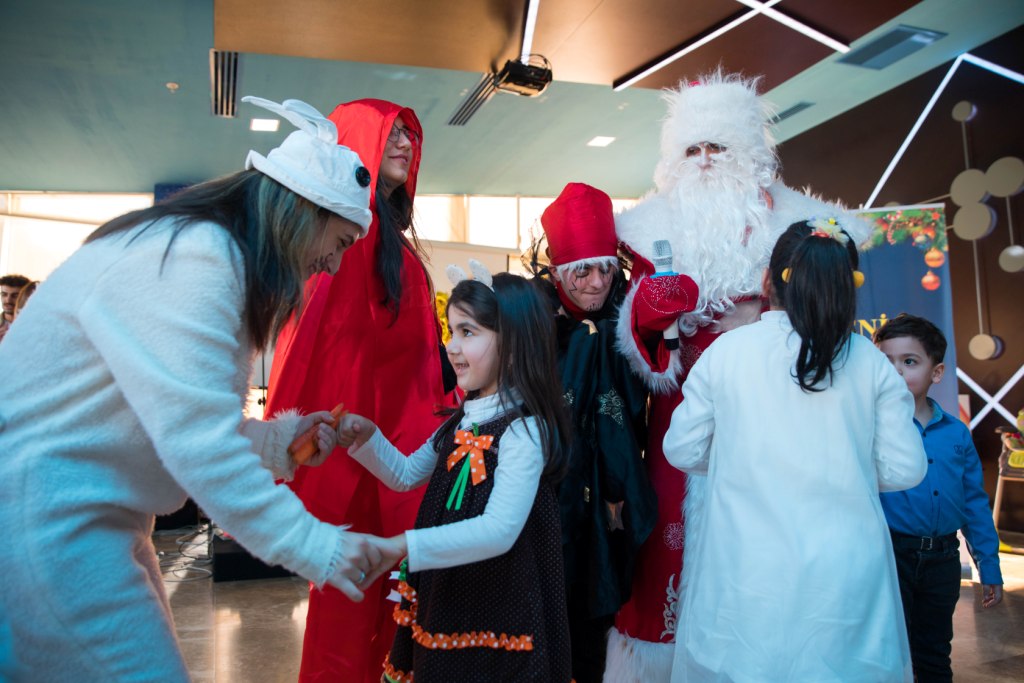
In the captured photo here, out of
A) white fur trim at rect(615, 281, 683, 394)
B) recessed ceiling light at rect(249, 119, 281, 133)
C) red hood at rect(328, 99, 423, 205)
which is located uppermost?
recessed ceiling light at rect(249, 119, 281, 133)

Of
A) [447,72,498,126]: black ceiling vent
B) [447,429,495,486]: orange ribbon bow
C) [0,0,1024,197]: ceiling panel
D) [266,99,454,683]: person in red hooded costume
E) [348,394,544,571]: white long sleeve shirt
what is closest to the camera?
[348,394,544,571]: white long sleeve shirt

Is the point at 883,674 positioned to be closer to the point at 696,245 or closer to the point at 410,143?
the point at 696,245

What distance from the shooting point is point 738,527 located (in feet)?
5.07

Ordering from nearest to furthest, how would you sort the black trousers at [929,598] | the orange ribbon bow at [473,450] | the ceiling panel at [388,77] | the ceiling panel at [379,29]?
the orange ribbon bow at [473,450] → the black trousers at [929,598] → the ceiling panel at [379,29] → the ceiling panel at [388,77]

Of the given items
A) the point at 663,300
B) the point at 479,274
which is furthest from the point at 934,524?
the point at 479,274

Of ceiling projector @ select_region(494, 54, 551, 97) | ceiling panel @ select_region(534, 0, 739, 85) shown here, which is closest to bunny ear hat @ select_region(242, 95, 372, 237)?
ceiling panel @ select_region(534, 0, 739, 85)

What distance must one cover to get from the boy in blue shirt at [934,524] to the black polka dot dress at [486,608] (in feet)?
4.46

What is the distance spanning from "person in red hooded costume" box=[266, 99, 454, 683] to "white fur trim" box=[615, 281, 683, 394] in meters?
0.53

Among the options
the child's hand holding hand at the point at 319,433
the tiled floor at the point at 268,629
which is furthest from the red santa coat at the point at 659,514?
the tiled floor at the point at 268,629

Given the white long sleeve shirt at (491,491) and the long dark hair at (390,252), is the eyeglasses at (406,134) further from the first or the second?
the white long sleeve shirt at (491,491)

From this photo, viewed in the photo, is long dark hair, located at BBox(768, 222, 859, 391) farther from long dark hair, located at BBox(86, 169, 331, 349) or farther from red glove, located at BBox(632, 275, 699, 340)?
long dark hair, located at BBox(86, 169, 331, 349)

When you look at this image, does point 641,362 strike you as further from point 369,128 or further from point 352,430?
point 369,128

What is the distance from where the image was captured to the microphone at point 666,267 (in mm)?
2074

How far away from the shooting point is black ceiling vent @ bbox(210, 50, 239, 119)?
5.39 m
